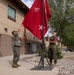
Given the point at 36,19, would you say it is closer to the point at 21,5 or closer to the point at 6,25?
the point at 6,25

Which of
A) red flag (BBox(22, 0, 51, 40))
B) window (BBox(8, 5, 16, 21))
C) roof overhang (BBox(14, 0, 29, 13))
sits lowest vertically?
red flag (BBox(22, 0, 51, 40))

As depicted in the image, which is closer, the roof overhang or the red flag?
the red flag

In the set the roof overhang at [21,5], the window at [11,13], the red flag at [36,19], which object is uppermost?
the roof overhang at [21,5]

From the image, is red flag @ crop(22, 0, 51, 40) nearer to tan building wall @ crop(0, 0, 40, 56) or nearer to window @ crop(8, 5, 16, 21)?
tan building wall @ crop(0, 0, 40, 56)

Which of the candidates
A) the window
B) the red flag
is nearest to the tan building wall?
the window

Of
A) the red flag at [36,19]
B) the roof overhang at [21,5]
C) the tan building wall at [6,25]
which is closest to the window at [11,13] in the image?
the tan building wall at [6,25]

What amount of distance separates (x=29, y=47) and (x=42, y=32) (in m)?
19.5

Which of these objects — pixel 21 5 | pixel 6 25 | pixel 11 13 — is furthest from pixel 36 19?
pixel 21 5

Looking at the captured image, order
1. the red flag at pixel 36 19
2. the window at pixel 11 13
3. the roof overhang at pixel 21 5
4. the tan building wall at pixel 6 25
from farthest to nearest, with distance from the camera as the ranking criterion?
1. the roof overhang at pixel 21 5
2. the window at pixel 11 13
3. the tan building wall at pixel 6 25
4. the red flag at pixel 36 19

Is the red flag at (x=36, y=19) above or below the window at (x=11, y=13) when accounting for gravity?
below

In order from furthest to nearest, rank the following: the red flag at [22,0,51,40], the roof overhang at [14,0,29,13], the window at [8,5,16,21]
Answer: the roof overhang at [14,0,29,13]
the window at [8,5,16,21]
the red flag at [22,0,51,40]

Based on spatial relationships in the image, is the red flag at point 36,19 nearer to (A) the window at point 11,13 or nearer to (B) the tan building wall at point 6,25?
(B) the tan building wall at point 6,25

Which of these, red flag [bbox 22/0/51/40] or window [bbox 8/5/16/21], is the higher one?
window [bbox 8/5/16/21]

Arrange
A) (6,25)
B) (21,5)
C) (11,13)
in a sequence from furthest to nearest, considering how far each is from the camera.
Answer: (21,5)
(11,13)
(6,25)
